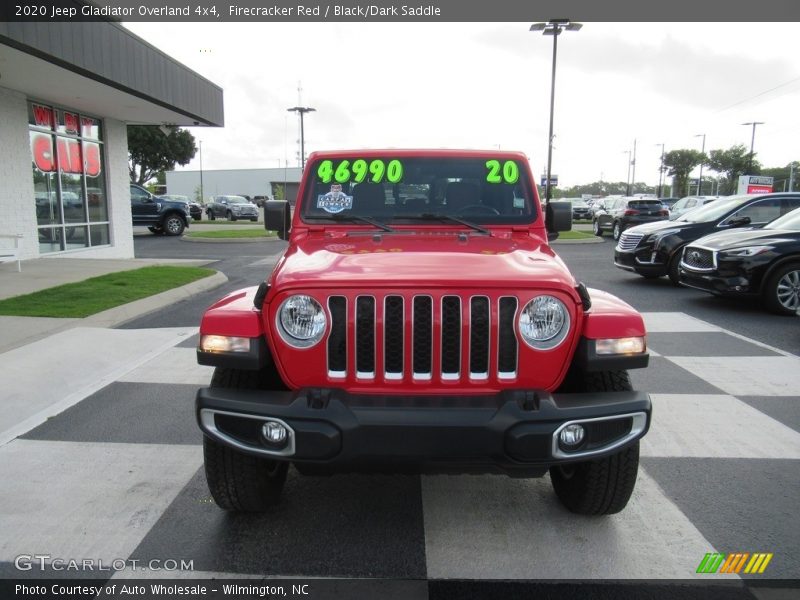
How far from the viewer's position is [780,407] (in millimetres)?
4902

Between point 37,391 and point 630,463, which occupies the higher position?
point 630,463

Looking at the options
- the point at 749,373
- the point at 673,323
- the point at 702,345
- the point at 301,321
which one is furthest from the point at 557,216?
the point at 673,323

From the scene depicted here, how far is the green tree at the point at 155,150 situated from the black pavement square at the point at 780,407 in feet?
172

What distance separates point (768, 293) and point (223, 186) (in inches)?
3404

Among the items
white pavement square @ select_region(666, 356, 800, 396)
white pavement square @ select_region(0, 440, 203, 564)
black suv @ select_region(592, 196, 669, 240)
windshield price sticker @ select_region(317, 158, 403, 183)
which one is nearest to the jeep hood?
windshield price sticker @ select_region(317, 158, 403, 183)

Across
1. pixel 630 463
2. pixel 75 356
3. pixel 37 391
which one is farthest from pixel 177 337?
pixel 630 463

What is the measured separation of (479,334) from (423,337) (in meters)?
0.24

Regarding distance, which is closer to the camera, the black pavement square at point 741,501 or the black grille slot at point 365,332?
the black grille slot at point 365,332

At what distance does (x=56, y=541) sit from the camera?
9.70ft

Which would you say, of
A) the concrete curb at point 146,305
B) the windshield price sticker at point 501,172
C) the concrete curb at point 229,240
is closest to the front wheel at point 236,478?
the windshield price sticker at point 501,172

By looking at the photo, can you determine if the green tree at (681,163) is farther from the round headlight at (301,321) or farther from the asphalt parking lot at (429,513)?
the round headlight at (301,321)

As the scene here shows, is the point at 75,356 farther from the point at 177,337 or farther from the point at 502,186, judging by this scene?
the point at 502,186

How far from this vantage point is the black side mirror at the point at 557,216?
4.32 meters

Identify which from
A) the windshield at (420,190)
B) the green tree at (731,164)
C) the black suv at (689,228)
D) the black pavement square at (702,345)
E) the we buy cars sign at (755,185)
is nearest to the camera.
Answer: the windshield at (420,190)
